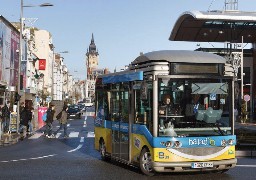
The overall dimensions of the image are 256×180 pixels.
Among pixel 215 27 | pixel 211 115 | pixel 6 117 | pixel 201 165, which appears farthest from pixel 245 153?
pixel 215 27

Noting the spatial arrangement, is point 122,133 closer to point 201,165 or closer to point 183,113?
point 183,113

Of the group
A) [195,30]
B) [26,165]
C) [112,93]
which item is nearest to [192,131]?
[112,93]

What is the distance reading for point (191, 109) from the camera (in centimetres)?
1120

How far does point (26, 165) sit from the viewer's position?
44.9 ft

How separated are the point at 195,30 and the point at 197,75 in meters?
49.0

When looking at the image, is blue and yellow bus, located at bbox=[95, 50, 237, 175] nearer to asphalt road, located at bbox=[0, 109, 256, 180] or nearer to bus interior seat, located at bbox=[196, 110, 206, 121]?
bus interior seat, located at bbox=[196, 110, 206, 121]

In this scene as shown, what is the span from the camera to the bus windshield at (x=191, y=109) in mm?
11094

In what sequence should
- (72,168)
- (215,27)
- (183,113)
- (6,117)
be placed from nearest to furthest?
(183,113) < (72,168) < (6,117) < (215,27)

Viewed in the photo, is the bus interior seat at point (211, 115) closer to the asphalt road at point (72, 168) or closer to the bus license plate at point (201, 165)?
the bus license plate at point (201, 165)

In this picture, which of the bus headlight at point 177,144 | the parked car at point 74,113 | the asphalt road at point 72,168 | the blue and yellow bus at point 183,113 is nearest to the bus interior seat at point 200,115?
the blue and yellow bus at point 183,113

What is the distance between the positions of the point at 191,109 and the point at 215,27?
49343 millimetres

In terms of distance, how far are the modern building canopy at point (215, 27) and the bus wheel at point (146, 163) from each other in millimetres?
40255

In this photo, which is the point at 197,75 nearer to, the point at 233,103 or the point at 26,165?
the point at 233,103

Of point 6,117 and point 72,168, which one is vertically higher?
point 6,117
